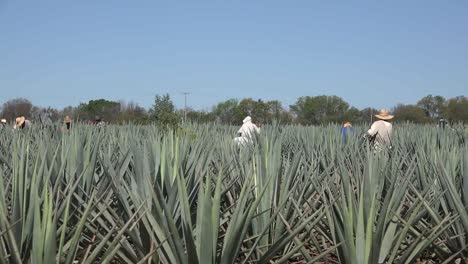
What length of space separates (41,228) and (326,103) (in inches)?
2322

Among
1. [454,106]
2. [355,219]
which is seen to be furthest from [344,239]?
[454,106]

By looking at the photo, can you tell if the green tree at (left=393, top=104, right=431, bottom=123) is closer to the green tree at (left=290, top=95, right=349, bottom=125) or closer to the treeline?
the treeline

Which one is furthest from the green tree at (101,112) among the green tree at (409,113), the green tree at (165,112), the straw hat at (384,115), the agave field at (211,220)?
the green tree at (409,113)

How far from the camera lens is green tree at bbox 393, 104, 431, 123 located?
40.4 m

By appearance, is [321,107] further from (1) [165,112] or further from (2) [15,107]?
(1) [165,112]

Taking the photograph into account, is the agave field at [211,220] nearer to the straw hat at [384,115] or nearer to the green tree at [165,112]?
the straw hat at [384,115]

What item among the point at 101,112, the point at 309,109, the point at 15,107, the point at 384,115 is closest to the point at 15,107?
the point at 15,107

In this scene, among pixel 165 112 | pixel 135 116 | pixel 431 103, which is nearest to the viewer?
pixel 165 112

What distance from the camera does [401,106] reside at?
51.3 meters

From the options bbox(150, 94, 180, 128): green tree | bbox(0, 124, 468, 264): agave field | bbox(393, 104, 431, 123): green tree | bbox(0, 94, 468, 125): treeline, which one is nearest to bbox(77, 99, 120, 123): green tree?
bbox(0, 94, 468, 125): treeline

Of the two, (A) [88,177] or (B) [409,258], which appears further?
(A) [88,177]

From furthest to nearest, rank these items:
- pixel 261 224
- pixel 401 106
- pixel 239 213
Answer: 1. pixel 401 106
2. pixel 261 224
3. pixel 239 213

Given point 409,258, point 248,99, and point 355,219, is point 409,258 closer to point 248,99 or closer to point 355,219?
point 355,219

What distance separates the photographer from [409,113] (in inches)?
1722
